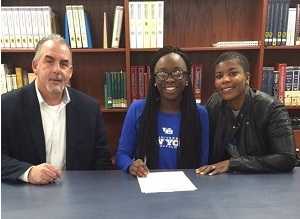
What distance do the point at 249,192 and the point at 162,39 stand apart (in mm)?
1649

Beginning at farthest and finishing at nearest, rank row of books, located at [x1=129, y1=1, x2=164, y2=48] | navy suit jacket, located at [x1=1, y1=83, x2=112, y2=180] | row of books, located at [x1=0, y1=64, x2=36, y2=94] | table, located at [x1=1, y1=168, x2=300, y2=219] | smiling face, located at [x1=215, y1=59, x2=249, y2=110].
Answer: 1. row of books, located at [x1=0, y1=64, x2=36, y2=94]
2. row of books, located at [x1=129, y1=1, x2=164, y2=48]
3. smiling face, located at [x1=215, y1=59, x2=249, y2=110]
4. navy suit jacket, located at [x1=1, y1=83, x2=112, y2=180]
5. table, located at [x1=1, y1=168, x2=300, y2=219]

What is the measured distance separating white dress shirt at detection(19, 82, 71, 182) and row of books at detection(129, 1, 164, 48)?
3.56 feet

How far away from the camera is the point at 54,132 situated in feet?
5.85

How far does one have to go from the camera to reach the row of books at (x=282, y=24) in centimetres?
269

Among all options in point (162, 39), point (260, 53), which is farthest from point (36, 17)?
point (260, 53)

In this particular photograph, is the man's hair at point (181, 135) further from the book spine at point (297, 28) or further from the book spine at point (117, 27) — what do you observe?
the book spine at point (297, 28)

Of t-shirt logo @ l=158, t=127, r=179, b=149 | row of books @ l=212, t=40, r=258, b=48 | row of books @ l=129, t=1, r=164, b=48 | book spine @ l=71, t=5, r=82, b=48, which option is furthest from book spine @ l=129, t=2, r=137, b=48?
t-shirt logo @ l=158, t=127, r=179, b=149

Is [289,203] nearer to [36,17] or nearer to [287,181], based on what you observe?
[287,181]

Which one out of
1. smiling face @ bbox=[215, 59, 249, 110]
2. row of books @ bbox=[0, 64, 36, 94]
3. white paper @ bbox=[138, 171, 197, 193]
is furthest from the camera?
row of books @ bbox=[0, 64, 36, 94]

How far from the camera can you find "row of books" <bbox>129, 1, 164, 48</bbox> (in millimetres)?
2676

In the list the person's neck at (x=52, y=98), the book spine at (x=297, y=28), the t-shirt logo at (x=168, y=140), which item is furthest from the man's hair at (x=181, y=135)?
the book spine at (x=297, y=28)

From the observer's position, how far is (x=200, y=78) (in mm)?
2891

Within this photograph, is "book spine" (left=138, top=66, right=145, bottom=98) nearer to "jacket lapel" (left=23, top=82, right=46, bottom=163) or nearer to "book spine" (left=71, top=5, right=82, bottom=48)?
"book spine" (left=71, top=5, right=82, bottom=48)

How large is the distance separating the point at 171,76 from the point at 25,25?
4.82 ft
